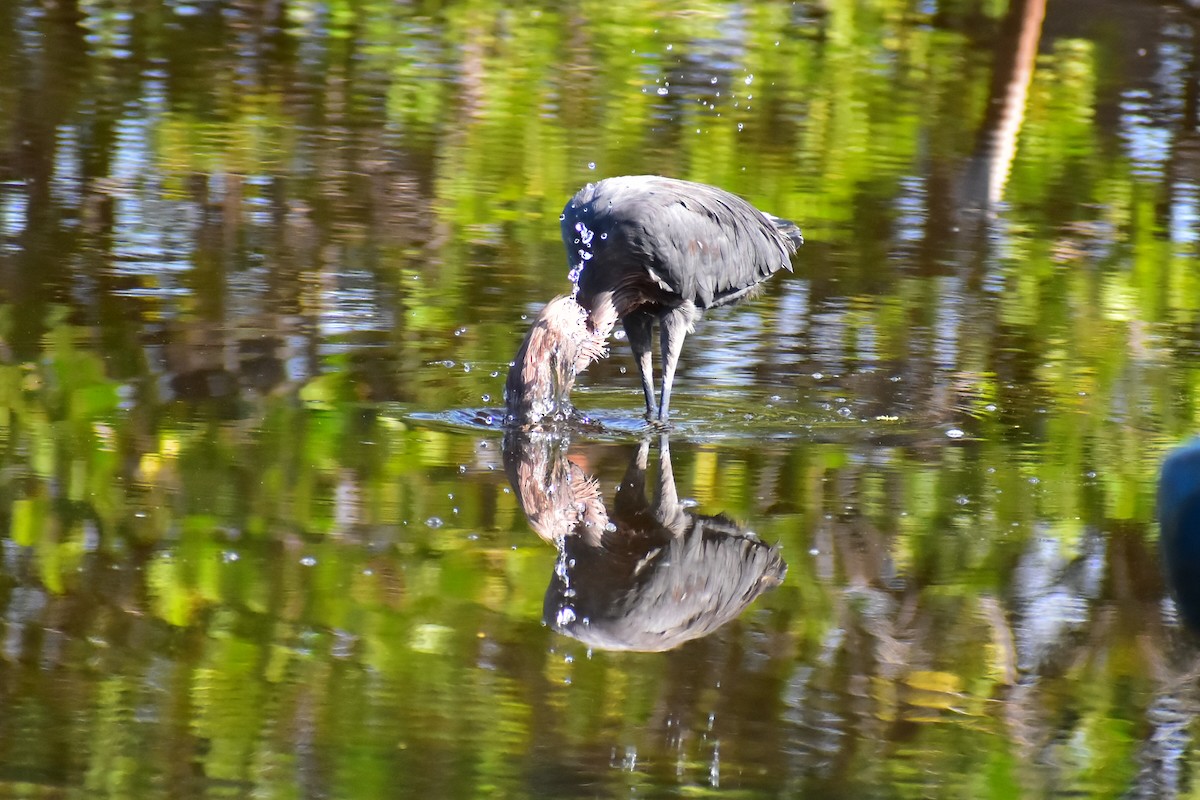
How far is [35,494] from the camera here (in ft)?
18.3

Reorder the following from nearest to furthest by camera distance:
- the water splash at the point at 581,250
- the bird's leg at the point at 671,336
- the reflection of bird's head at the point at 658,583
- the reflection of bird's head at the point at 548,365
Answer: the reflection of bird's head at the point at 658,583, the reflection of bird's head at the point at 548,365, the bird's leg at the point at 671,336, the water splash at the point at 581,250

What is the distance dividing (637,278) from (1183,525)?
2.67 meters

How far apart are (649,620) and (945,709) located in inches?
33.1

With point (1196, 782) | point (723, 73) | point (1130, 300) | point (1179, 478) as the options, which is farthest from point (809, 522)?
point (723, 73)

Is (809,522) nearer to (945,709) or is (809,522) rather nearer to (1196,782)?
(945,709)

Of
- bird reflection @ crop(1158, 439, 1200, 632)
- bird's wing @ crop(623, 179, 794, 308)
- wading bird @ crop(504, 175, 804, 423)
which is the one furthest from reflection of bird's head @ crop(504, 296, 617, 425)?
bird reflection @ crop(1158, 439, 1200, 632)

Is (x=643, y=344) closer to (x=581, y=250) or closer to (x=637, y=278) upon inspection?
(x=637, y=278)

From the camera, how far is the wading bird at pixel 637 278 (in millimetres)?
6562

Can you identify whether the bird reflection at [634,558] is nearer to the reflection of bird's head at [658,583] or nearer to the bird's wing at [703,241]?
the reflection of bird's head at [658,583]

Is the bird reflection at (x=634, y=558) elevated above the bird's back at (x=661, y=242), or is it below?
below

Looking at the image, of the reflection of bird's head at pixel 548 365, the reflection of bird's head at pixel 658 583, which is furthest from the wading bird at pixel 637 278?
the reflection of bird's head at pixel 658 583

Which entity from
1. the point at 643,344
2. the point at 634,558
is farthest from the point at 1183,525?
the point at 643,344

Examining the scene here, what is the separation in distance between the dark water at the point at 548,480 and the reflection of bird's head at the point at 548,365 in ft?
0.58

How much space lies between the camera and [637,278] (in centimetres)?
704
